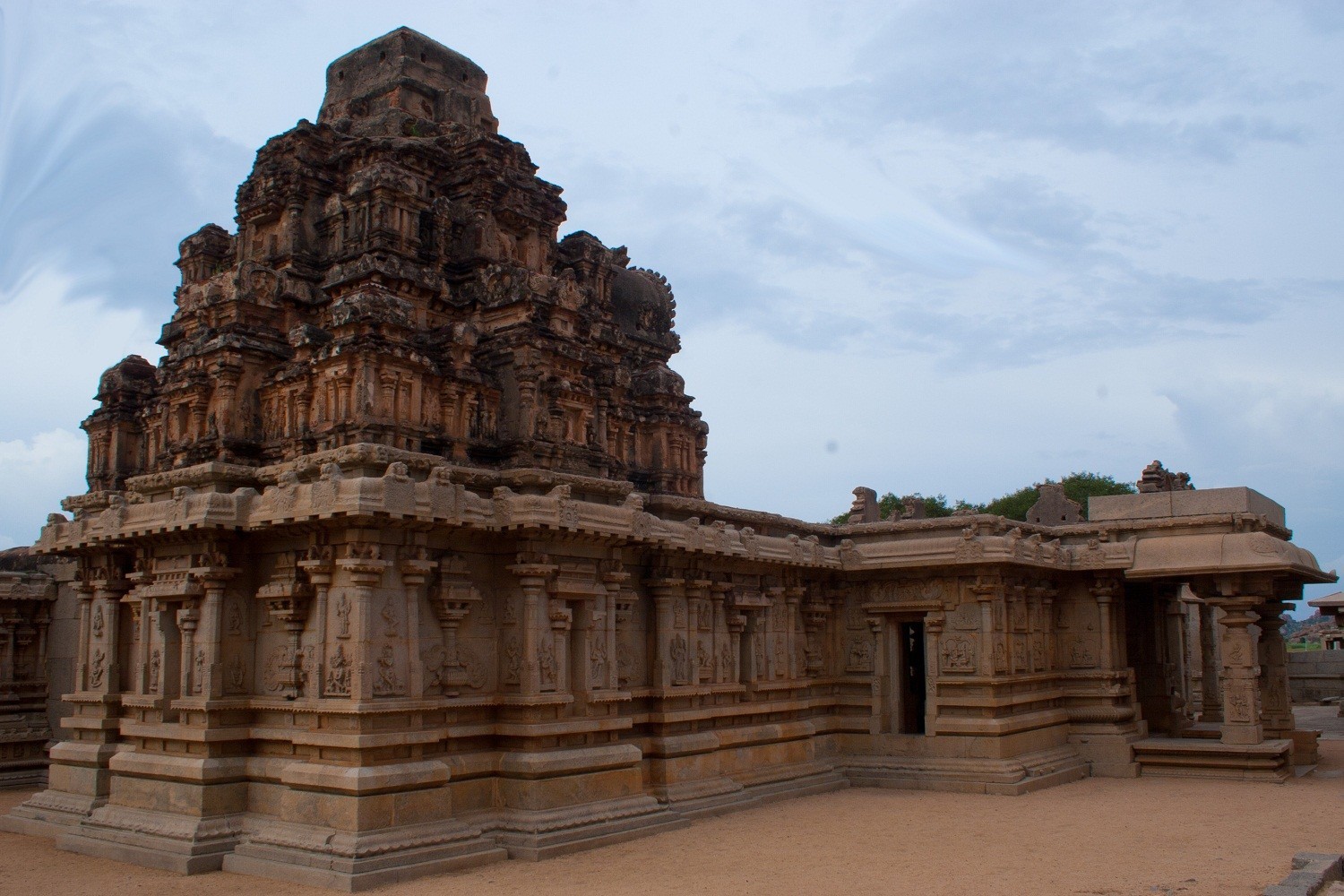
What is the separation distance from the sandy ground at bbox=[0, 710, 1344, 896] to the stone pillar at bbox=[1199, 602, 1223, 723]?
8.36 metres

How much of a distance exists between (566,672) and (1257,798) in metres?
9.98

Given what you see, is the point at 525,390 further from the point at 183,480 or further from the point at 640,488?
the point at 640,488

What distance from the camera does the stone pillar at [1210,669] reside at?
989 inches

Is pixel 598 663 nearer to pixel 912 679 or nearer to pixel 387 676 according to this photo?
pixel 387 676

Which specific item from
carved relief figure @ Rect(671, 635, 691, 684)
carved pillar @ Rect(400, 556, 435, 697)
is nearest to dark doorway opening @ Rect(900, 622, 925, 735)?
carved relief figure @ Rect(671, 635, 691, 684)

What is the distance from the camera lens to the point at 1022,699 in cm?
1842

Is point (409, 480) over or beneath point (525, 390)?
beneath

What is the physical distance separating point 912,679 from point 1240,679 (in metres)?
5.70

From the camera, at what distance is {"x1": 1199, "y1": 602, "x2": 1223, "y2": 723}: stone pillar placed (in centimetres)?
2511

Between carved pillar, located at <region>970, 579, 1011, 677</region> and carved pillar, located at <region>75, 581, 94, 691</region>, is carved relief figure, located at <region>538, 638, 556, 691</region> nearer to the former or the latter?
carved pillar, located at <region>75, 581, 94, 691</region>

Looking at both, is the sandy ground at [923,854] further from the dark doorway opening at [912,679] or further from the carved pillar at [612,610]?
the dark doorway opening at [912,679]

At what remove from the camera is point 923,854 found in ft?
42.4

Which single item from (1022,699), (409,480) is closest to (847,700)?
(1022,699)

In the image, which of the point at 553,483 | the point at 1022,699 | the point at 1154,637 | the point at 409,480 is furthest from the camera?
the point at 1154,637
